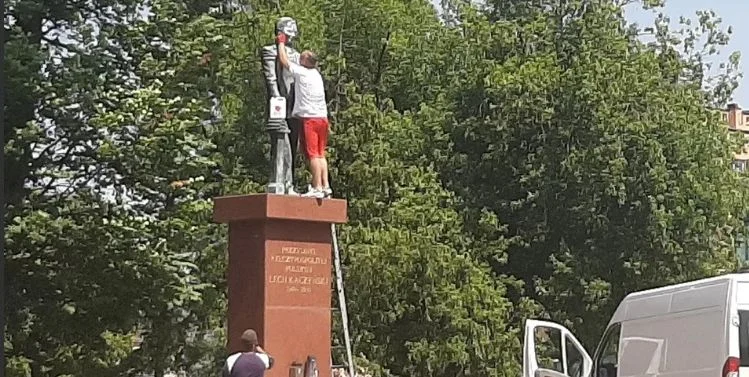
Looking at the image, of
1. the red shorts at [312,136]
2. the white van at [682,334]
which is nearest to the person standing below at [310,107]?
the red shorts at [312,136]

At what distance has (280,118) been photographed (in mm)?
17781

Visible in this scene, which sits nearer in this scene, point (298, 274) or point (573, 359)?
point (298, 274)

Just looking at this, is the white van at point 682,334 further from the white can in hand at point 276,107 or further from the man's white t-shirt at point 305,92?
the white can in hand at point 276,107

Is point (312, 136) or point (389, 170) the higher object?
point (389, 170)

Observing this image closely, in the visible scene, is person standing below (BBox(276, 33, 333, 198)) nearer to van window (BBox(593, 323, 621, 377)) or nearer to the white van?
van window (BBox(593, 323, 621, 377))

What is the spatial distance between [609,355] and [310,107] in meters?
4.94

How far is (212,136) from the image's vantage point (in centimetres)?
2700

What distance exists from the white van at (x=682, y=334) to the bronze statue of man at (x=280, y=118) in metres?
4.52

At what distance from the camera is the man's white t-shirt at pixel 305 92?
58.5ft

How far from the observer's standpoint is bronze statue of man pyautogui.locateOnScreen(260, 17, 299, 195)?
17703mm

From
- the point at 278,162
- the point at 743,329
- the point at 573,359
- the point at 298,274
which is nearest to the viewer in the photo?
the point at 743,329

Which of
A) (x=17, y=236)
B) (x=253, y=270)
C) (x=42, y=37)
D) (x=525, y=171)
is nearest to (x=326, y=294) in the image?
(x=253, y=270)

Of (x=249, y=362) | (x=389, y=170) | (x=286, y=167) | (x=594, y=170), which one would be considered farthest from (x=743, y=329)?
(x=594, y=170)

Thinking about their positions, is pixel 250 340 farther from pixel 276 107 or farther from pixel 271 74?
pixel 271 74
